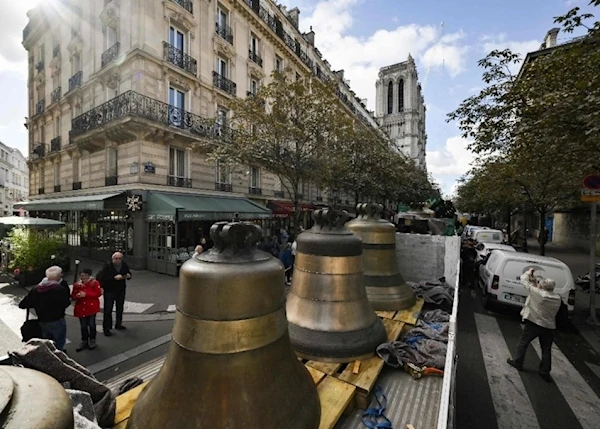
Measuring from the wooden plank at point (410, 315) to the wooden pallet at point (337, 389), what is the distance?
1.21 meters

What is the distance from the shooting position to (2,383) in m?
1.13

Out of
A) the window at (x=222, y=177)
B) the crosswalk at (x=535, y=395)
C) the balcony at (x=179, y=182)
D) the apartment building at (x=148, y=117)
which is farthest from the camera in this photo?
the window at (x=222, y=177)

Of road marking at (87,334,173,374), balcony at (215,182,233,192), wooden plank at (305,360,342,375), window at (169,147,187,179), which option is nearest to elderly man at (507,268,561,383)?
wooden plank at (305,360,342,375)

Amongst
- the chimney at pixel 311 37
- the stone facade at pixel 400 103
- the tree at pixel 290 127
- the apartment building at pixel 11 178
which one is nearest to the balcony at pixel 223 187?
the tree at pixel 290 127

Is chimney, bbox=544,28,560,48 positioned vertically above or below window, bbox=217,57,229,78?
above

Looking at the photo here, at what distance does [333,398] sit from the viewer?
247cm

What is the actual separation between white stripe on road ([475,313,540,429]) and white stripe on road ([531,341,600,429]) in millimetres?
571

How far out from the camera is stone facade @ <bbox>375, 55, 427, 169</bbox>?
3137 inches

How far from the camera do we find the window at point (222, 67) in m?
18.7

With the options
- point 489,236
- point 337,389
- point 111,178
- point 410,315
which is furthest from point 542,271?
point 111,178

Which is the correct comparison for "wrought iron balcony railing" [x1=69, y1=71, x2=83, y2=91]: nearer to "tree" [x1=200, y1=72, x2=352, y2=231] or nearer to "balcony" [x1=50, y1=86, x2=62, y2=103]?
"balcony" [x1=50, y1=86, x2=62, y2=103]

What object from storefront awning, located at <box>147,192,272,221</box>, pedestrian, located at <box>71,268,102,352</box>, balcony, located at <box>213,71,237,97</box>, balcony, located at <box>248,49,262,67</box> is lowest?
pedestrian, located at <box>71,268,102,352</box>

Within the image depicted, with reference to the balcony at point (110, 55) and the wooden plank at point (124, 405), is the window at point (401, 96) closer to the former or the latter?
the balcony at point (110, 55)

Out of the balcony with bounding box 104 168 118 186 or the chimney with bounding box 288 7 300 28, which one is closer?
the balcony with bounding box 104 168 118 186
